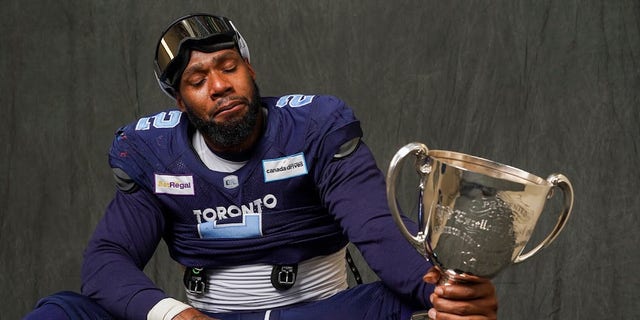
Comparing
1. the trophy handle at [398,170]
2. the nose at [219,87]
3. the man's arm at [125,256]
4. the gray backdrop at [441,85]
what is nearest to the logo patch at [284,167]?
the nose at [219,87]

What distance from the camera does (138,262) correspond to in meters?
2.59

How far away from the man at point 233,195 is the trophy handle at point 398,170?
0.38 m

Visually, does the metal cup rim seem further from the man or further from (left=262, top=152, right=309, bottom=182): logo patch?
(left=262, top=152, right=309, bottom=182): logo patch

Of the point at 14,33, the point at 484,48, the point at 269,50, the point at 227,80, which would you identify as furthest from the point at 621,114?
the point at 14,33

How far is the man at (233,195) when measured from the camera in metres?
2.47

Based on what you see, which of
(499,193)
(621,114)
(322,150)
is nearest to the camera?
(499,193)

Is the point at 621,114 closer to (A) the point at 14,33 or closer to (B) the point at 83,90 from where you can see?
(B) the point at 83,90

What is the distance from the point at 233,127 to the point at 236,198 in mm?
172

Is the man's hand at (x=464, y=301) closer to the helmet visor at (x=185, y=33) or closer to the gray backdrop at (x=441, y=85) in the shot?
the helmet visor at (x=185, y=33)

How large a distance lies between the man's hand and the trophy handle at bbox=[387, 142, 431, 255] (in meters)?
0.09

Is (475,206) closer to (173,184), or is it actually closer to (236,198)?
(236,198)

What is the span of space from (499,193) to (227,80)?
→ 0.81m

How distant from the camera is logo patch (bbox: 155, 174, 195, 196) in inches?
101

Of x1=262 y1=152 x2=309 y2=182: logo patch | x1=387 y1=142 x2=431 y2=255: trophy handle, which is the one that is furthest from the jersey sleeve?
x1=387 y1=142 x2=431 y2=255: trophy handle
